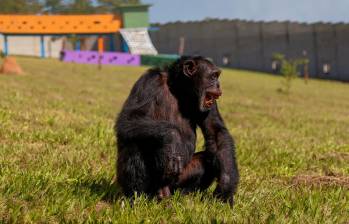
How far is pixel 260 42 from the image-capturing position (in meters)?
54.2

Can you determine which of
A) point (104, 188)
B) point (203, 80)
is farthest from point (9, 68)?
point (203, 80)

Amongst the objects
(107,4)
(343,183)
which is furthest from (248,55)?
(343,183)

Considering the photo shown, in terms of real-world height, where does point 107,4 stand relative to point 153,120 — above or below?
above

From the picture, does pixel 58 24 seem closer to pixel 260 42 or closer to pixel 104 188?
pixel 260 42

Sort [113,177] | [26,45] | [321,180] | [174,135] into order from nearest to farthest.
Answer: [174,135] → [113,177] → [321,180] → [26,45]

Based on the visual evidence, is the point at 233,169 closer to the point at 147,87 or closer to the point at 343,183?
the point at 147,87

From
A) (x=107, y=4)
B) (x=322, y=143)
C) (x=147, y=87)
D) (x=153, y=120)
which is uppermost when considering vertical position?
(x=107, y=4)

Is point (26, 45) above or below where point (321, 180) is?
above

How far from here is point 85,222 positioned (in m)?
3.70

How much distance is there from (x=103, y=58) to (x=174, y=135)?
45.8 m

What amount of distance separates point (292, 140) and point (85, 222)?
6975 mm

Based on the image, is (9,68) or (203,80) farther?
(9,68)

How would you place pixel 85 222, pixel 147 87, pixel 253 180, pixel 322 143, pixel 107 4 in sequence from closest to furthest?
pixel 85 222 → pixel 147 87 → pixel 253 180 → pixel 322 143 → pixel 107 4

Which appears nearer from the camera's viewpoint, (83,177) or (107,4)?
(83,177)
